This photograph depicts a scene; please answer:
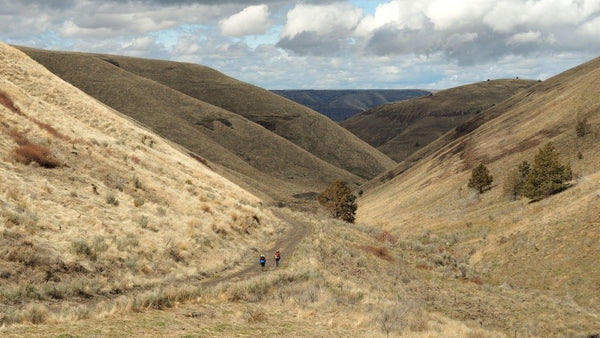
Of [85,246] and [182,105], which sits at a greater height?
[182,105]

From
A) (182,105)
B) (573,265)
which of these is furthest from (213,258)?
(182,105)

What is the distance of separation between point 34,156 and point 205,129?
117594mm

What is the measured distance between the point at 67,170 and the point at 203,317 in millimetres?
17780

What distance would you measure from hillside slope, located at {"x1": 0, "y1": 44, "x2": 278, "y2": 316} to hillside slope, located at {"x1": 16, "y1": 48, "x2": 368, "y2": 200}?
78.8 m

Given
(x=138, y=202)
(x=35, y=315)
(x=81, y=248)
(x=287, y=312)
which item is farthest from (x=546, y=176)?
(x=35, y=315)

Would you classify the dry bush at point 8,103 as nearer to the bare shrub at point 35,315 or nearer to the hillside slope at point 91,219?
the hillside slope at point 91,219

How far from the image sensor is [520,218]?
42.4 metres

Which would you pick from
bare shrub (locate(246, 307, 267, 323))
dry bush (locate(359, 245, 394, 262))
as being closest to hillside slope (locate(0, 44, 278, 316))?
bare shrub (locate(246, 307, 267, 323))

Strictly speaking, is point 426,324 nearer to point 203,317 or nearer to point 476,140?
point 203,317

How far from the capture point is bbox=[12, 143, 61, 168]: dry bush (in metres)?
25.9

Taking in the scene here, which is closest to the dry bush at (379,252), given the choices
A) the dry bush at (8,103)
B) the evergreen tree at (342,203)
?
the dry bush at (8,103)

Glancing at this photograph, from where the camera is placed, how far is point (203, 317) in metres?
14.6

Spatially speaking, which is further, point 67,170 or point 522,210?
point 522,210

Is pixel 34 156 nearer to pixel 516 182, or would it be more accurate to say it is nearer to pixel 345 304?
pixel 345 304
